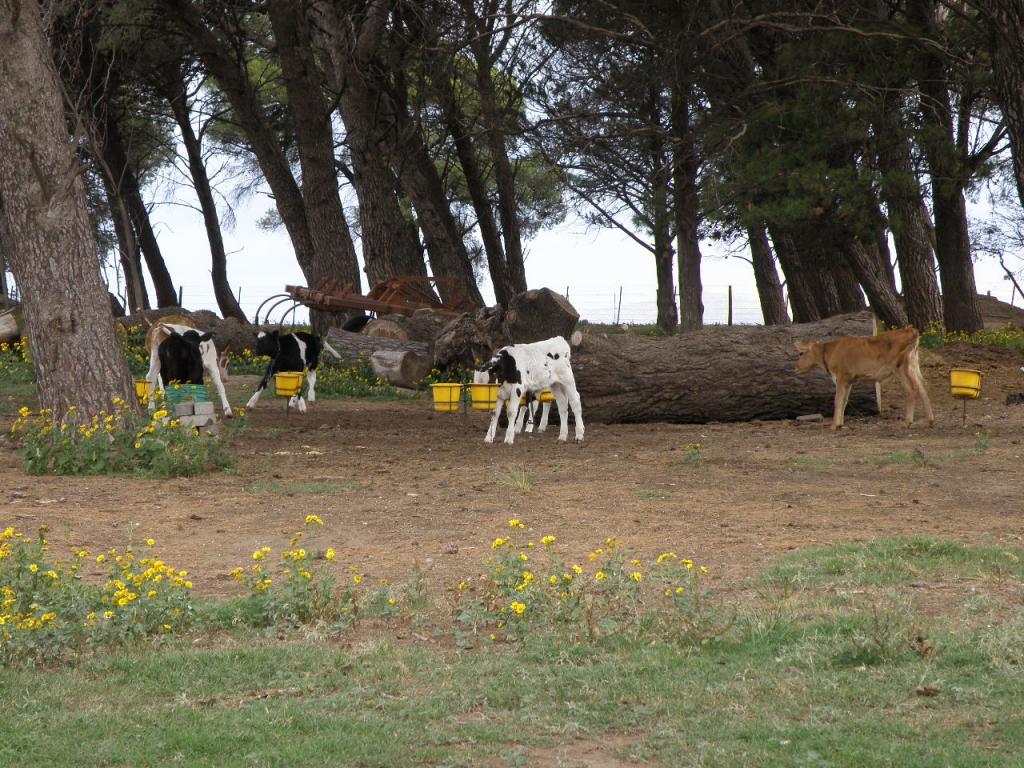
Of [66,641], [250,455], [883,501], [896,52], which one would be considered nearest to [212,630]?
[66,641]

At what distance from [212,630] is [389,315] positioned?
16.6 m

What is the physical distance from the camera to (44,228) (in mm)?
11898

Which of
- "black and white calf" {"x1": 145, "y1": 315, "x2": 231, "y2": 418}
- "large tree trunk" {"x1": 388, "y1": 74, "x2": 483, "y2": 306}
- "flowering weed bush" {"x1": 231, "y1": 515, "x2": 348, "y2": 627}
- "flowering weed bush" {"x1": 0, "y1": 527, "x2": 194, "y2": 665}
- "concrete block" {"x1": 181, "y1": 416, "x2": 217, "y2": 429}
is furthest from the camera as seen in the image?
"large tree trunk" {"x1": 388, "y1": 74, "x2": 483, "y2": 306}

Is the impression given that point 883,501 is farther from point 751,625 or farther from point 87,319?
point 87,319

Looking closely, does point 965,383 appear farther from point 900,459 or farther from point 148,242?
point 148,242

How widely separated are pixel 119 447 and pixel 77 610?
5894 millimetres

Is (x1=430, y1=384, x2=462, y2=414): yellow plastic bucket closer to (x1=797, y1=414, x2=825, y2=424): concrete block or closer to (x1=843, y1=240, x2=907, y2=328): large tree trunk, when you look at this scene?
(x1=797, y1=414, x2=825, y2=424): concrete block

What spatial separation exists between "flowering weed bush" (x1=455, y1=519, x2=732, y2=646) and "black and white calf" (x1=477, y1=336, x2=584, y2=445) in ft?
23.8

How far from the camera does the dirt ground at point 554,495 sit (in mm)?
7977

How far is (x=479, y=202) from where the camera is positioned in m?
27.1

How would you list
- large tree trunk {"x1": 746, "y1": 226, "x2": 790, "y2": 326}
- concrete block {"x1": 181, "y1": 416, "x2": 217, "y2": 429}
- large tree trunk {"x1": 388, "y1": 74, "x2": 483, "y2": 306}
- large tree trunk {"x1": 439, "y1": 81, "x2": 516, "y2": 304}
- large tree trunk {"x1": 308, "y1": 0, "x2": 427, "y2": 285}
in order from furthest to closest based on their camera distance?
large tree trunk {"x1": 746, "y1": 226, "x2": 790, "y2": 326}
large tree trunk {"x1": 439, "y1": 81, "x2": 516, "y2": 304}
large tree trunk {"x1": 388, "y1": 74, "x2": 483, "y2": 306}
large tree trunk {"x1": 308, "y1": 0, "x2": 427, "y2": 285}
concrete block {"x1": 181, "y1": 416, "x2": 217, "y2": 429}

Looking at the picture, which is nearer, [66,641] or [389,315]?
[66,641]

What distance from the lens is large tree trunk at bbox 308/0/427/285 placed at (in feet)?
76.1

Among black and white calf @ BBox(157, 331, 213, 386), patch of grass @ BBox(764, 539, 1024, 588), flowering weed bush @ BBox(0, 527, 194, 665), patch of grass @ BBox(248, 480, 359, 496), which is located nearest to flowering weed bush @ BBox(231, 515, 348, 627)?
flowering weed bush @ BBox(0, 527, 194, 665)
